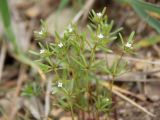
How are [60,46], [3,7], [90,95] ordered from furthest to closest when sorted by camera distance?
1. [3,7]
2. [90,95]
3. [60,46]

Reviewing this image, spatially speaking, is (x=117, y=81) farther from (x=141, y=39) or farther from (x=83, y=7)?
(x=83, y=7)

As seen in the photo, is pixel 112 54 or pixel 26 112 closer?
pixel 26 112

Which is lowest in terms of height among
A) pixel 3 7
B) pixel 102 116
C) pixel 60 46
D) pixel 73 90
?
pixel 102 116

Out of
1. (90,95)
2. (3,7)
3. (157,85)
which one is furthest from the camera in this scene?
(3,7)

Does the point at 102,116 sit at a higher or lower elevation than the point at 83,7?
lower

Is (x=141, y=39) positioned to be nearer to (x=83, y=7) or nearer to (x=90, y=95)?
(x=83, y=7)

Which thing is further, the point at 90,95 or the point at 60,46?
the point at 90,95

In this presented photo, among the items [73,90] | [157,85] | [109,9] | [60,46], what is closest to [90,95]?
[73,90]

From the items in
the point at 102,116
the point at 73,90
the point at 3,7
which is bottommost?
the point at 102,116

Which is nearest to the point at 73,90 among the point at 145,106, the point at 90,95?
the point at 90,95
